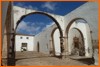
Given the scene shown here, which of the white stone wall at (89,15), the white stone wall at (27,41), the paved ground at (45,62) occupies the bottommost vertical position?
the paved ground at (45,62)

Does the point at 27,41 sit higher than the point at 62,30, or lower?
lower

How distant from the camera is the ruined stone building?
8.81m

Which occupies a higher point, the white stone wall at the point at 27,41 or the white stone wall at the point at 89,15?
the white stone wall at the point at 89,15

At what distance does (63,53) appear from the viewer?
1189cm

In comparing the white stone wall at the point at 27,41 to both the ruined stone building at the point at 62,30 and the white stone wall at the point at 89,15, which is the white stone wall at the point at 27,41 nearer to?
the ruined stone building at the point at 62,30

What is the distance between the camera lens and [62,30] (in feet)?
40.5

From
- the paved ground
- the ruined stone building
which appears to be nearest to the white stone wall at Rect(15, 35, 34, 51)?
the ruined stone building

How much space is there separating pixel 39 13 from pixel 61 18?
6.75 ft

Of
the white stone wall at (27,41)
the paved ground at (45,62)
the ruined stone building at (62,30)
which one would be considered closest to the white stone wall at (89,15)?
the ruined stone building at (62,30)

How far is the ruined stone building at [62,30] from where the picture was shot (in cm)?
881

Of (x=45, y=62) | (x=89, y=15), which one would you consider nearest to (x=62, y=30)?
(x=89, y=15)

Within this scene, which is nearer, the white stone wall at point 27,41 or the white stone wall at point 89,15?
the white stone wall at point 89,15

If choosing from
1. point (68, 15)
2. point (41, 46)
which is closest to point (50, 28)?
point (41, 46)

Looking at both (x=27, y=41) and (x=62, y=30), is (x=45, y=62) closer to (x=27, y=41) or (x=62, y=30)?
(x=62, y=30)
